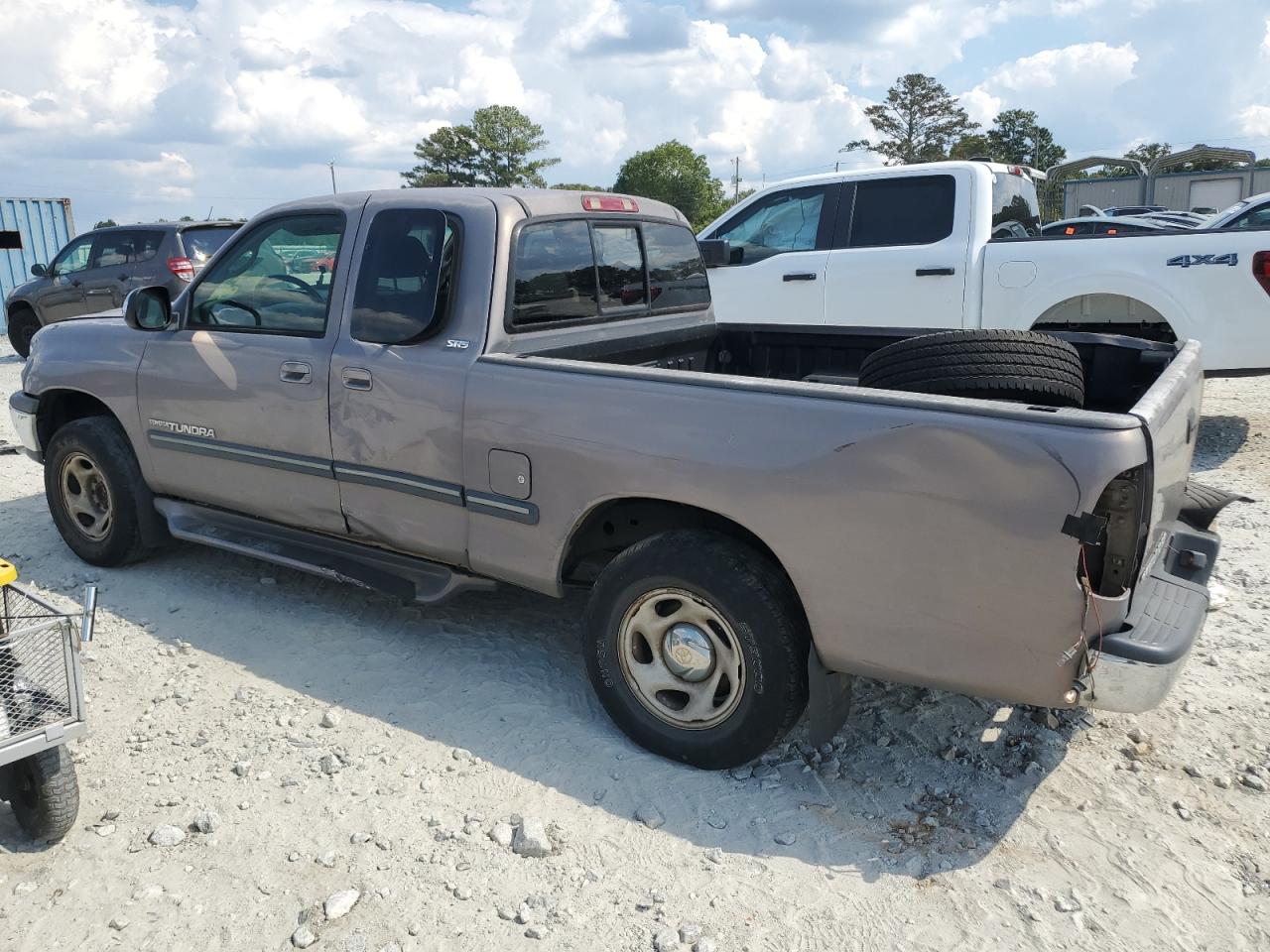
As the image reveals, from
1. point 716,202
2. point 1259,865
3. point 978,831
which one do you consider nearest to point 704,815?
point 978,831

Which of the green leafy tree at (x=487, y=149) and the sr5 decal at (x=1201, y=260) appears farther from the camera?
the green leafy tree at (x=487, y=149)

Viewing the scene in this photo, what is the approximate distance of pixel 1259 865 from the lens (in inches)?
109

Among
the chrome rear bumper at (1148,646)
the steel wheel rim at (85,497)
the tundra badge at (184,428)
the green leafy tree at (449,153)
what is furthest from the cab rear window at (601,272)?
the green leafy tree at (449,153)

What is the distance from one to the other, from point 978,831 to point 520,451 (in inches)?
73.2

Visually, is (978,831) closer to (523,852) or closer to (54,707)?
(523,852)

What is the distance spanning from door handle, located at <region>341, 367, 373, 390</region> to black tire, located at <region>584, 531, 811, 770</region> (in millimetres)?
1234

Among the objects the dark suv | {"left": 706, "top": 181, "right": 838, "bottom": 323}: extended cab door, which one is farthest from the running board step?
the dark suv

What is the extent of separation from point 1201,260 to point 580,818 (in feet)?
18.4

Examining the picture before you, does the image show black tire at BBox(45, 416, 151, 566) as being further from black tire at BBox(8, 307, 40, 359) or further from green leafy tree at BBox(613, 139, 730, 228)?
green leafy tree at BBox(613, 139, 730, 228)

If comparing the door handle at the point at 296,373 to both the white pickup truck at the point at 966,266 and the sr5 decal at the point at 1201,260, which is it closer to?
the white pickup truck at the point at 966,266

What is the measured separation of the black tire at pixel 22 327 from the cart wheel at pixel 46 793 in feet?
41.5

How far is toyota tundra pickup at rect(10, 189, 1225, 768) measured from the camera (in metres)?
2.62

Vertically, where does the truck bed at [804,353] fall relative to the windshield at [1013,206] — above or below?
below

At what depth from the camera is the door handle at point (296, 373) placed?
4043 mm
